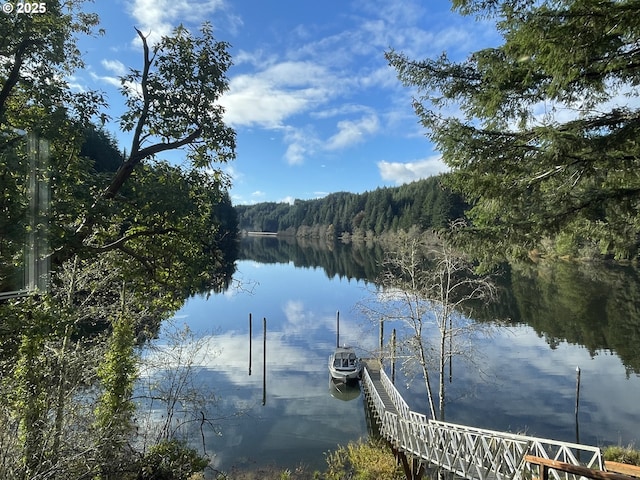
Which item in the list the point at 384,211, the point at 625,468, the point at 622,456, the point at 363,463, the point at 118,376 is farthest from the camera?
the point at 384,211

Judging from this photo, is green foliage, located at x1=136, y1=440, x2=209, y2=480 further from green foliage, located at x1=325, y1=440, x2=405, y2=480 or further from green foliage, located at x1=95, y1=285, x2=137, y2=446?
green foliage, located at x1=325, y1=440, x2=405, y2=480

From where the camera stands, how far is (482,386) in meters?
20.6

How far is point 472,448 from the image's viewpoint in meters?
9.93

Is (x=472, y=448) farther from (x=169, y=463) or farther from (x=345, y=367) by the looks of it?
(x=345, y=367)

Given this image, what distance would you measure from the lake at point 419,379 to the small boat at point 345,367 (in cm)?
89

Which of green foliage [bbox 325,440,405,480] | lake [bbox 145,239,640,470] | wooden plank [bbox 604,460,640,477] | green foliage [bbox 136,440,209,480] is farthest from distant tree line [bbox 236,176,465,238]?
wooden plank [bbox 604,460,640,477]

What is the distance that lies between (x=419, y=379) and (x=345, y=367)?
13.9 feet

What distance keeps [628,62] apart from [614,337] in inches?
1125

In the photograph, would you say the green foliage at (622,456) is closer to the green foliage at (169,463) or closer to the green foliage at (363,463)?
the green foliage at (363,463)

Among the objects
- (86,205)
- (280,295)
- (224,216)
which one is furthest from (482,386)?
(224,216)

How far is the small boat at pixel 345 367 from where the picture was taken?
70.1 ft

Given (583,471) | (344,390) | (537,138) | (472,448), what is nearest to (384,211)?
(344,390)

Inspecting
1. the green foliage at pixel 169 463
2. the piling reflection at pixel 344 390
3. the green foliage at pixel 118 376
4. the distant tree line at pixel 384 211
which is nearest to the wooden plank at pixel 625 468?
the green foliage at pixel 169 463

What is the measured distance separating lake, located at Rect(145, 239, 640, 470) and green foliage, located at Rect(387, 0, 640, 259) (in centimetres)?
477
